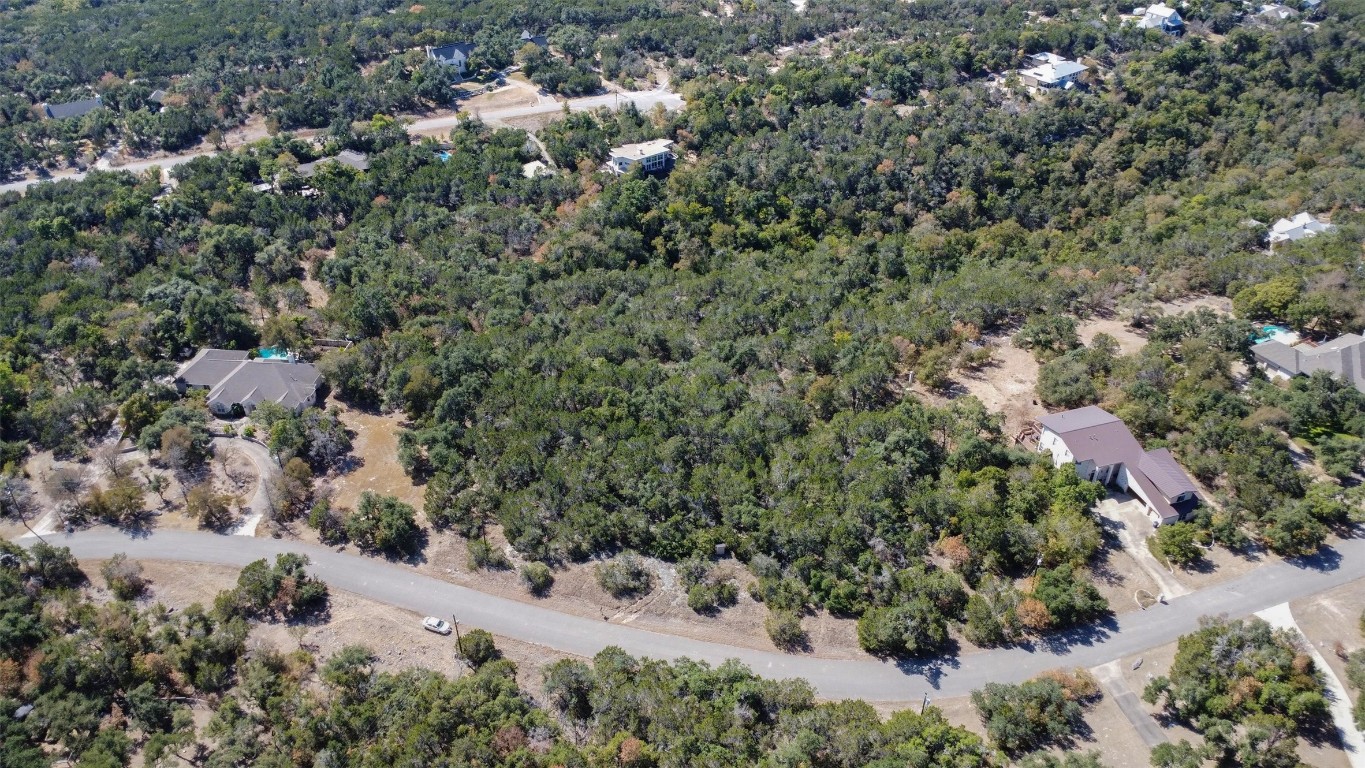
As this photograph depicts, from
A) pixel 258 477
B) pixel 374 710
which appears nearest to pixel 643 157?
pixel 258 477

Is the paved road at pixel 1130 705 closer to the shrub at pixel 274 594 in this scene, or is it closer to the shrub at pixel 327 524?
the shrub at pixel 274 594

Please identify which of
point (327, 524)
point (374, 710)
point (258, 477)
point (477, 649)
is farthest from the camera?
point (258, 477)

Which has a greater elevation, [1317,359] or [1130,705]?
[1317,359]

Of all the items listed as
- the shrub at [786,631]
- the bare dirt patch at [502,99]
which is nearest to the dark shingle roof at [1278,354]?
the shrub at [786,631]

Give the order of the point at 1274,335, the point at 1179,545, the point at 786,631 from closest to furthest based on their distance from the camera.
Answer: the point at 786,631
the point at 1179,545
the point at 1274,335

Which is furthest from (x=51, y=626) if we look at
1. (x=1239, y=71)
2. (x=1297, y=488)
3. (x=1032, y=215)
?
(x=1239, y=71)

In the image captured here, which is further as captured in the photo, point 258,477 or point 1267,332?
point 1267,332

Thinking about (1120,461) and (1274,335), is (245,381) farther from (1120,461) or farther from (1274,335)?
(1274,335)
